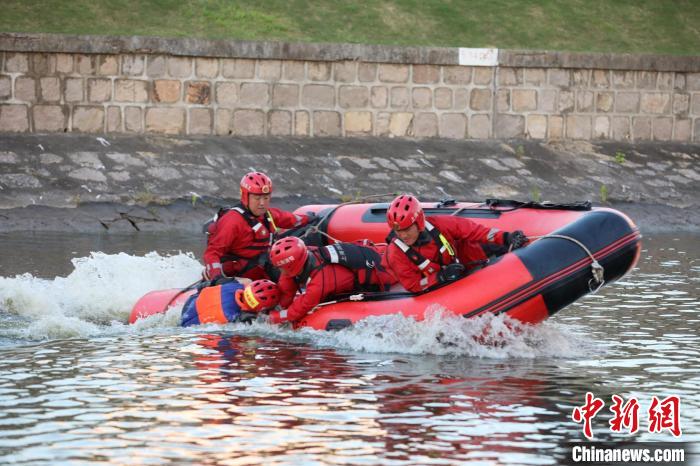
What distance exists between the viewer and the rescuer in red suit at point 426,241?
8.84 m

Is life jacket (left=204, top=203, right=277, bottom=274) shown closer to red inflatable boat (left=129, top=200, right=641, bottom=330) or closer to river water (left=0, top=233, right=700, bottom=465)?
river water (left=0, top=233, right=700, bottom=465)

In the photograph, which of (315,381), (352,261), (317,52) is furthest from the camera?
(317,52)

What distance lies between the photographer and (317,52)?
16641 mm

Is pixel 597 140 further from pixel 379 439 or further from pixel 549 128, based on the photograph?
pixel 379 439

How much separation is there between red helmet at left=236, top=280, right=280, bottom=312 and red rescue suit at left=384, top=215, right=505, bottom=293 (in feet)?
2.75

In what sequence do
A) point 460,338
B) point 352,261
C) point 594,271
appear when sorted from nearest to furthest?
1. point 460,338
2. point 594,271
3. point 352,261

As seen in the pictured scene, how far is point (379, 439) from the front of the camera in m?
6.33

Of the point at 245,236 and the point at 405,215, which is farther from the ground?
the point at 405,215

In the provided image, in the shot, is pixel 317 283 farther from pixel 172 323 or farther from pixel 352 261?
pixel 172 323

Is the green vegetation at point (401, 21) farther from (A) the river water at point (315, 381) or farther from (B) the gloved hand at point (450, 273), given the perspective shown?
(B) the gloved hand at point (450, 273)

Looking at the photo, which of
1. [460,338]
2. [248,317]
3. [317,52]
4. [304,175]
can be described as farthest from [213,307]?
[317,52]

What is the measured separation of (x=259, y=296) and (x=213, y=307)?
0.42 metres

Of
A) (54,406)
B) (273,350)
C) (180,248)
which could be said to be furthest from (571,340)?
(180,248)

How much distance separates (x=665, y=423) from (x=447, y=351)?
7.33 feet
